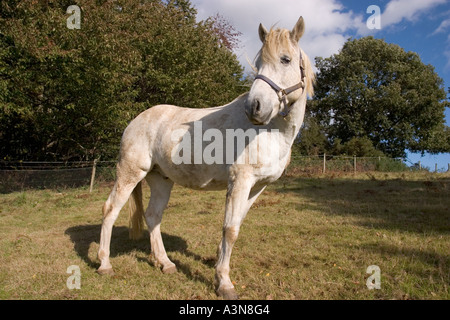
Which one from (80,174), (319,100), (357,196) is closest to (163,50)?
(80,174)

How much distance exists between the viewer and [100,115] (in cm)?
1134

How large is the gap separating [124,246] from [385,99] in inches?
1135

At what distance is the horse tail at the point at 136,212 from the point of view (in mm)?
4406

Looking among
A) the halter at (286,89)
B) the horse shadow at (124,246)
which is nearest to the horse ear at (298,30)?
the halter at (286,89)

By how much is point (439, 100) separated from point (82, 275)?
34.0 metres

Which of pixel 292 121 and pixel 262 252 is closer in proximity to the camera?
pixel 292 121

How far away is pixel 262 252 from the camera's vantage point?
4.20 metres

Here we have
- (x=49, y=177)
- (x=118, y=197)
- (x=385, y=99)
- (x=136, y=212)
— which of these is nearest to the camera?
(x=118, y=197)

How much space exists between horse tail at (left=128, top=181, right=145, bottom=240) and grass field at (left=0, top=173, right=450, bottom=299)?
304 mm

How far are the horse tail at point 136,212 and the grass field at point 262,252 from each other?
304 mm

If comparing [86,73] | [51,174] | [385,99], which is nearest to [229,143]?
[86,73]

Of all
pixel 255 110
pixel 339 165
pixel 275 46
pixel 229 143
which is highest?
pixel 275 46

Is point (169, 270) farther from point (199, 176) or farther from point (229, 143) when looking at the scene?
point (229, 143)

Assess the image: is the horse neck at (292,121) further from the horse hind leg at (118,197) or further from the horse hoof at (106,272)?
the horse hoof at (106,272)
